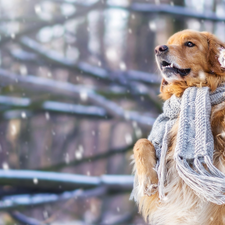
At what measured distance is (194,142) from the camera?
2.62 ft

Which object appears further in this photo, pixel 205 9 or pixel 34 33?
pixel 34 33

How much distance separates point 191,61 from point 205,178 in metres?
0.43

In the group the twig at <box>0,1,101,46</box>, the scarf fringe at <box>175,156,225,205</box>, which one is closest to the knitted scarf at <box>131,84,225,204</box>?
the scarf fringe at <box>175,156,225,205</box>

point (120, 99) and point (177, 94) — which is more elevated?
point (177, 94)

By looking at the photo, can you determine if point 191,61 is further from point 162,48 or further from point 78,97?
point 78,97

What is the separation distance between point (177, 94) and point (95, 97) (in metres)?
1.42

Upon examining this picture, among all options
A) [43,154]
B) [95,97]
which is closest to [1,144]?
[43,154]

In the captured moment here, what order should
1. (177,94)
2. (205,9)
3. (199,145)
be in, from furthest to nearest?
(205,9)
(177,94)
(199,145)

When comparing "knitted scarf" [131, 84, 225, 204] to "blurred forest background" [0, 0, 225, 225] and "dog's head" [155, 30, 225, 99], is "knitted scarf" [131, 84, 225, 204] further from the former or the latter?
"blurred forest background" [0, 0, 225, 225]

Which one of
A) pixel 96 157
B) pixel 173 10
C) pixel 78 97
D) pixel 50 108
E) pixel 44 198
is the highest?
pixel 173 10

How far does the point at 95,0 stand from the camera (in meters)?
2.40

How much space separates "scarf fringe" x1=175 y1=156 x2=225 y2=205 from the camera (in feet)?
2.35

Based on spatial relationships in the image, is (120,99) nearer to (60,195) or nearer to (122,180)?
(122,180)

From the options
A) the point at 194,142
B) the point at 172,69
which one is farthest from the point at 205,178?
the point at 172,69
